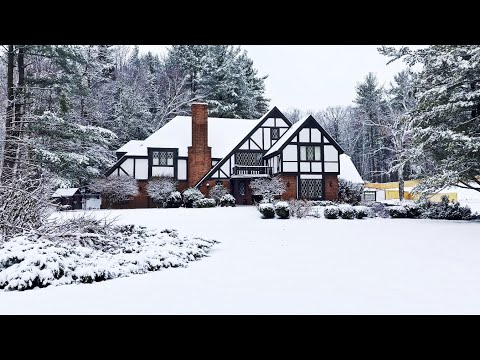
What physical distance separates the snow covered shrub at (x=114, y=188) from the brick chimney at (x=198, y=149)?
14.4ft

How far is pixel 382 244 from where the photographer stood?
945 centimetres

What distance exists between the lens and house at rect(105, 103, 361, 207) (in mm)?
25094

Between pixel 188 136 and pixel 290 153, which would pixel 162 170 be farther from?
pixel 290 153

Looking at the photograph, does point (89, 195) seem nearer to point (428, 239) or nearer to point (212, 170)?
point (212, 170)

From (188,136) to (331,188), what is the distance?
11.5m

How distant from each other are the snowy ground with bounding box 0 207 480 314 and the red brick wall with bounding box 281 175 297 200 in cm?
1463

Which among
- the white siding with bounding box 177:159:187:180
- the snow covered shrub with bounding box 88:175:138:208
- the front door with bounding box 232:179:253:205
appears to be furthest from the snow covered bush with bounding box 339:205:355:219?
the snow covered shrub with bounding box 88:175:138:208

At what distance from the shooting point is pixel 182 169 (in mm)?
27109

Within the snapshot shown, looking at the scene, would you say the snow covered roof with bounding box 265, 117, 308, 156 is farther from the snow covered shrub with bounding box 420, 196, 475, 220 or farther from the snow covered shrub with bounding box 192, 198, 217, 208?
the snow covered shrub with bounding box 420, 196, 475, 220

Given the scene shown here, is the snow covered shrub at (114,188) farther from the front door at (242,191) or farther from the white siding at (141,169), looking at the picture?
the front door at (242,191)

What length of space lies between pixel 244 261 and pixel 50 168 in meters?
15.8

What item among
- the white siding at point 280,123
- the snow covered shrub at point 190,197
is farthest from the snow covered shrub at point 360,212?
the white siding at point 280,123

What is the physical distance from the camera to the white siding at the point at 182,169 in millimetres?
27016
